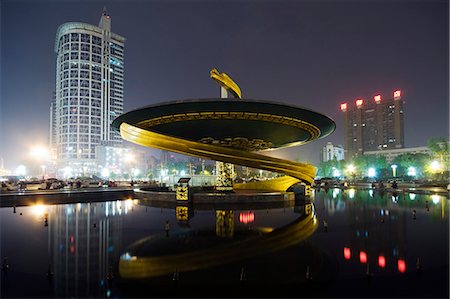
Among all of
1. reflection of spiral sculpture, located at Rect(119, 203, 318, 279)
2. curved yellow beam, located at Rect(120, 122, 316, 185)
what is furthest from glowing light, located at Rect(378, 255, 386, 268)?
curved yellow beam, located at Rect(120, 122, 316, 185)

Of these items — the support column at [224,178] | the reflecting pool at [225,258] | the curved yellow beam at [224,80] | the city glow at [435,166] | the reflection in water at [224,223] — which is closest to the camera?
the reflecting pool at [225,258]

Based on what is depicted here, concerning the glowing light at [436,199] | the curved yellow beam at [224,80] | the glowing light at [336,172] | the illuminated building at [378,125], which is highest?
the illuminated building at [378,125]

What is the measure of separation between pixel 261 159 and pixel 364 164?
95.2m

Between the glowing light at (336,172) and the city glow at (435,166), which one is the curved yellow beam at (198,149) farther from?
the glowing light at (336,172)

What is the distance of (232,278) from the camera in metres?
8.41

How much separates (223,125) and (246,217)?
10.2m

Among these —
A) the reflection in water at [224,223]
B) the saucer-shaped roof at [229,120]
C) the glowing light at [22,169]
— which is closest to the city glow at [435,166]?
the saucer-shaped roof at [229,120]

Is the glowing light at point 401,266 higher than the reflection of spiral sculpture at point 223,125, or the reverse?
the reflection of spiral sculpture at point 223,125

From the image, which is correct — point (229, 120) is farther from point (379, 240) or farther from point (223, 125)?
point (379, 240)

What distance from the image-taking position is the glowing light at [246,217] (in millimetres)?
18487

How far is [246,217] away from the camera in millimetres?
19797

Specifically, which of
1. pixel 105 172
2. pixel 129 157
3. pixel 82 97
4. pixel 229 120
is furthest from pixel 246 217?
pixel 82 97

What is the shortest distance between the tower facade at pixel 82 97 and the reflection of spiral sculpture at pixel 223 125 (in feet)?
388

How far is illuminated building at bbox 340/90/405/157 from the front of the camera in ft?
586
